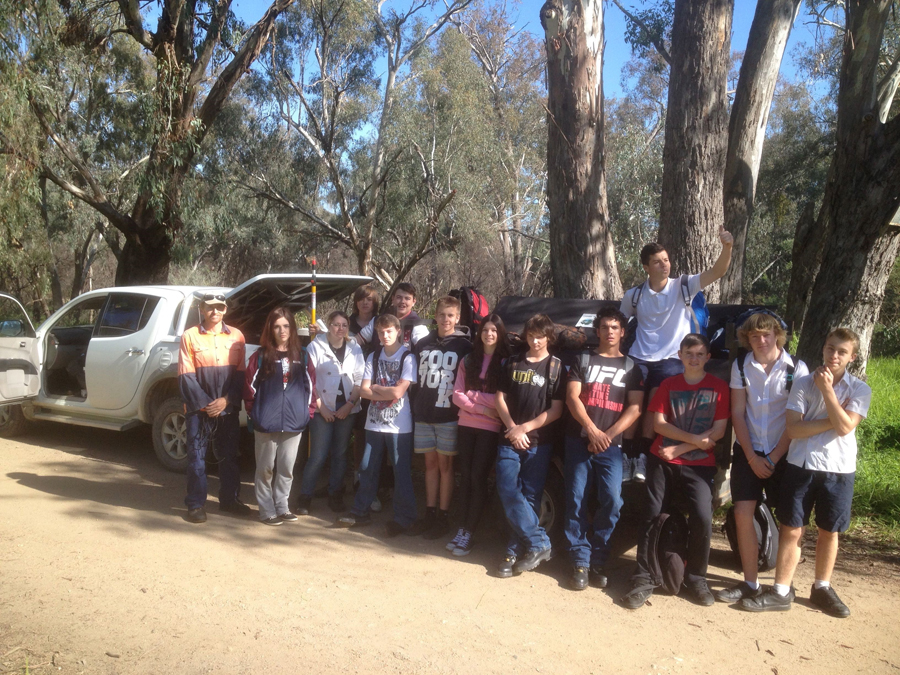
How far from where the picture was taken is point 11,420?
8.55 meters

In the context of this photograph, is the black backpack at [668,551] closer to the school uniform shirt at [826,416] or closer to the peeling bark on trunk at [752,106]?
the school uniform shirt at [826,416]

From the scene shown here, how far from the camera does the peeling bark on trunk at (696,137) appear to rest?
724cm

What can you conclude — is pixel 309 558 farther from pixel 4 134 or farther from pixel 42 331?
pixel 4 134

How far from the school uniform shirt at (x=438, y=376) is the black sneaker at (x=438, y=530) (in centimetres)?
78

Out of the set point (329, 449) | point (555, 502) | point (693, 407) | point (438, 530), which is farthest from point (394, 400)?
point (693, 407)

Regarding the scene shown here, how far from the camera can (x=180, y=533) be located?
220 inches

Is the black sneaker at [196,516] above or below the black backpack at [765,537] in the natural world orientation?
below

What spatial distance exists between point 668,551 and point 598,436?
0.81 metres

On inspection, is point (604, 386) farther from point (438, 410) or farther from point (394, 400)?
point (394, 400)

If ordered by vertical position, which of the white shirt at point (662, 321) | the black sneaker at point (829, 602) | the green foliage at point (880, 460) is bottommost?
the black sneaker at point (829, 602)

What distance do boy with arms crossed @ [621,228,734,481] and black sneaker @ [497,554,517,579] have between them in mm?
1073

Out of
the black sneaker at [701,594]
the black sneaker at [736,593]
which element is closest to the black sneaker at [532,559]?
the black sneaker at [701,594]

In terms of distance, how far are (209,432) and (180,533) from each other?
0.83 m

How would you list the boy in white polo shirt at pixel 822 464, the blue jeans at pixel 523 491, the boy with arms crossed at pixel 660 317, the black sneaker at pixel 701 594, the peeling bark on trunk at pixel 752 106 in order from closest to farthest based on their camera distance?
the boy in white polo shirt at pixel 822 464
the black sneaker at pixel 701 594
the blue jeans at pixel 523 491
the boy with arms crossed at pixel 660 317
the peeling bark on trunk at pixel 752 106
